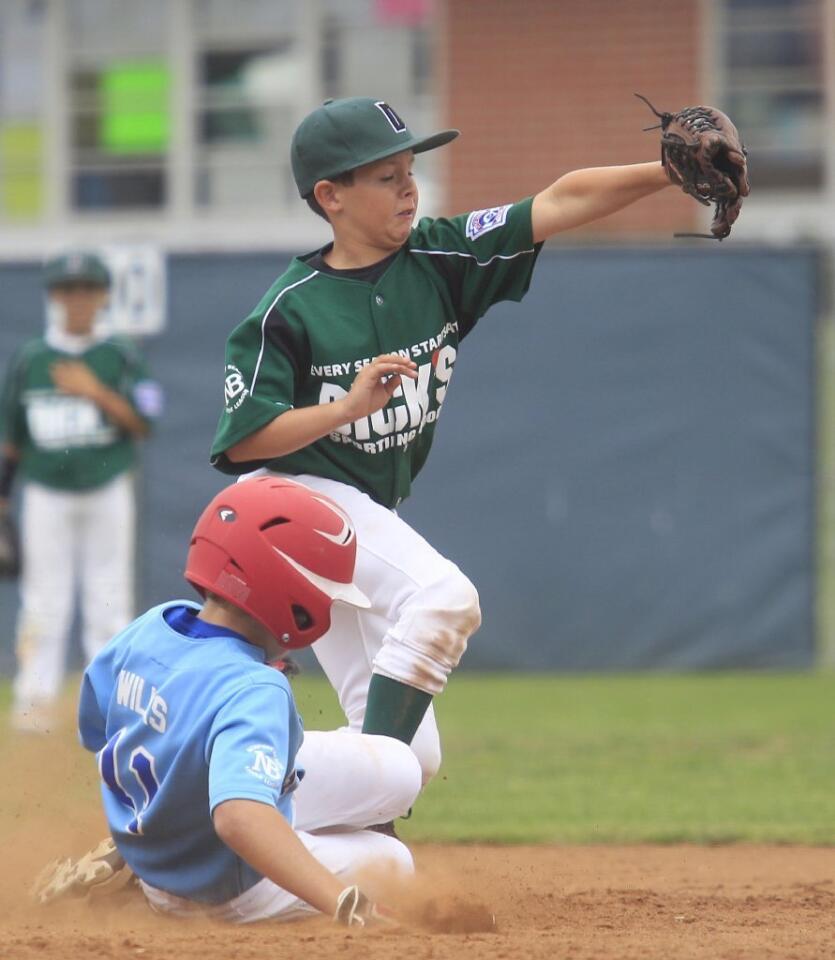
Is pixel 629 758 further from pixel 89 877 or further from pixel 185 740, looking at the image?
pixel 185 740

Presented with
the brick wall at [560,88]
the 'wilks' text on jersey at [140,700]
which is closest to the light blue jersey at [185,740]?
the 'wilks' text on jersey at [140,700]

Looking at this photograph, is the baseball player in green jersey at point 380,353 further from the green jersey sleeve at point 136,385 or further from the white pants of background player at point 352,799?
the green jersey sleeve at point 136,385

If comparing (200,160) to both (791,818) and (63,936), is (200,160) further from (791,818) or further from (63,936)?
(63,936)

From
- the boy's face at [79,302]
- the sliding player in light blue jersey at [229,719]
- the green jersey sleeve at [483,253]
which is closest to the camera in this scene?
the sliding player in light blue jersey at [229,719]

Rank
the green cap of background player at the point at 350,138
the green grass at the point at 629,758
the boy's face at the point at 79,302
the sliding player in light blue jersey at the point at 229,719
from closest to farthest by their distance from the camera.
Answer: the sliding player in light blue jersey at the point at 229,719, the green cap of background player at the point at 350,138, the green grass at the point at 629,758, the boy's face at the point at 79,302

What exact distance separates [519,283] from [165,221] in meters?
10.1

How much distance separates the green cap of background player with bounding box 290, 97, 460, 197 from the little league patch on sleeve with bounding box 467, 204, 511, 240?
224mm

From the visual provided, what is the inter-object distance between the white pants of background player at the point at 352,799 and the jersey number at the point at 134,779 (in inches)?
8.3

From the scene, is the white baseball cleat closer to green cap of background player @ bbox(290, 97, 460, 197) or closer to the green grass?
green cap of background player @ bbox(290, 97, 460, 197)

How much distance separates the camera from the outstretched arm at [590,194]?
445 centimetres

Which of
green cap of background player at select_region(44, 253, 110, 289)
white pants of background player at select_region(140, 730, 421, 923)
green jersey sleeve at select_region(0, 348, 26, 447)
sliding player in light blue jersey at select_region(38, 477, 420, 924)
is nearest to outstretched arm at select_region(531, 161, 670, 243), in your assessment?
sliding player in light blue jersey at select_region(38, 477, 420, 924)

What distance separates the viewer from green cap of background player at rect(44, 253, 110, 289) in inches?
357

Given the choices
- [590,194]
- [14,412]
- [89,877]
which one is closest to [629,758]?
[14,412]

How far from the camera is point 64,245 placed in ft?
47.1
